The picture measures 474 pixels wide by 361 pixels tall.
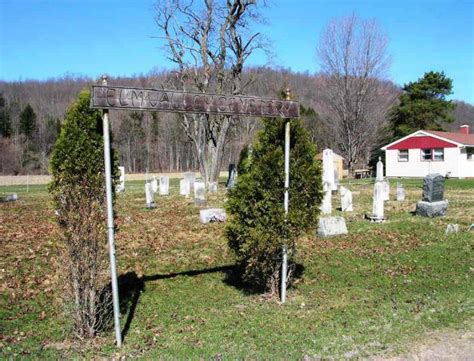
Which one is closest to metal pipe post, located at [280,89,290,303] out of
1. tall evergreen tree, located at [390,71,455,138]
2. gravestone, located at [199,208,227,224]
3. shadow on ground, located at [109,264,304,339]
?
shadow on ground, located at [109,264,304,339]

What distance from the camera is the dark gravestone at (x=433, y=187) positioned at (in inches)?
566

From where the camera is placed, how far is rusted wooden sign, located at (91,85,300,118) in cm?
506

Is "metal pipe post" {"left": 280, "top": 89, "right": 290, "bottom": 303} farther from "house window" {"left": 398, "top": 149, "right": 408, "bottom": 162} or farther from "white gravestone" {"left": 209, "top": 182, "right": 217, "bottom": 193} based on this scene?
"house window" {"left": 398, "top": 149, "right": 408, "bottom": 162}

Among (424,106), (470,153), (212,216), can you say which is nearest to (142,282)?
(212,216)

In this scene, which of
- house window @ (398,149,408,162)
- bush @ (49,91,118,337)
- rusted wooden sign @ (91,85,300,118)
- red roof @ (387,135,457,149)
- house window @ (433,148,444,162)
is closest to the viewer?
rusted wooden sign @ (91,85,300,118)

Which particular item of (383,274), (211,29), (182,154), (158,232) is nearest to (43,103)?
(182,154)

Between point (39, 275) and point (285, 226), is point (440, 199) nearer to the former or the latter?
point (285, 226)

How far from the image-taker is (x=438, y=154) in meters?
40.4

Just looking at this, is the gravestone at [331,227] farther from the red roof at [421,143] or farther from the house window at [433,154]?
the house window at [433,154]

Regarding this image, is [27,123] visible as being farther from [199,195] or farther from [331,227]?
[331,227]

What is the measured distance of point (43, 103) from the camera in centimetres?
7744

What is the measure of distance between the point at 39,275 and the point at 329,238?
6.66 metres

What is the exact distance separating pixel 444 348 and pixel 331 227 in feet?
21.5

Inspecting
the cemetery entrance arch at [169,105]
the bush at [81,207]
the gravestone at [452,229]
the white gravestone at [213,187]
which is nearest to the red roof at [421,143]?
the white gravestone at [213,187]
